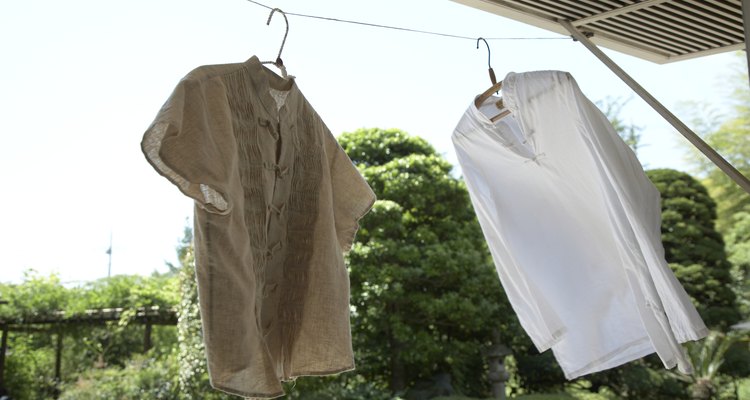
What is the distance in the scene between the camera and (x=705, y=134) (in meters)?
15.3

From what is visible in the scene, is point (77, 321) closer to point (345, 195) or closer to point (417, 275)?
point (417, 275)

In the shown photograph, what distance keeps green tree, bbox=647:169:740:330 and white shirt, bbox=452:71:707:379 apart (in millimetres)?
8300

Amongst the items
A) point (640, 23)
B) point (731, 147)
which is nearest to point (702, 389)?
point (731, 147)

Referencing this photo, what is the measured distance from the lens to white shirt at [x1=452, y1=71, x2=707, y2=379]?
236cm

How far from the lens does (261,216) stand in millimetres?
1881

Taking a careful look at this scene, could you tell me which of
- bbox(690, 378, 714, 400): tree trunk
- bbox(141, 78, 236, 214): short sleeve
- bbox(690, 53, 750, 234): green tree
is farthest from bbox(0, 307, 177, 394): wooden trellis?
bbox(690, 53, 750, 234): green tree

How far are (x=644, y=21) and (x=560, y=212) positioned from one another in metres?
0.97

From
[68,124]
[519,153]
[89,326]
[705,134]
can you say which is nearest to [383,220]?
[89,326]

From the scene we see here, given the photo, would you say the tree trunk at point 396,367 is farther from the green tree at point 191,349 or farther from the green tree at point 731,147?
the green tree at point 731,147

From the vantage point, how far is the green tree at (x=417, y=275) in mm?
8078

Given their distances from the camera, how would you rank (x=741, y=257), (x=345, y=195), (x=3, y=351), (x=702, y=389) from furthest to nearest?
1. (x=741, y=257)
2. (x=3, y=351)
3. (x=702, y=389)
4. (x=345, y=195)

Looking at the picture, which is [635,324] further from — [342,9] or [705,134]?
[705,134]

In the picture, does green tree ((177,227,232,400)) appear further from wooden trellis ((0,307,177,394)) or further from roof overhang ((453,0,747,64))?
roof overhang ((453,0,747,64))

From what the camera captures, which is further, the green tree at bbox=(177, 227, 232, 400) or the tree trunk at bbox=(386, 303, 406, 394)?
the tree trunk at bbox=(386, 303, 406, 394)
